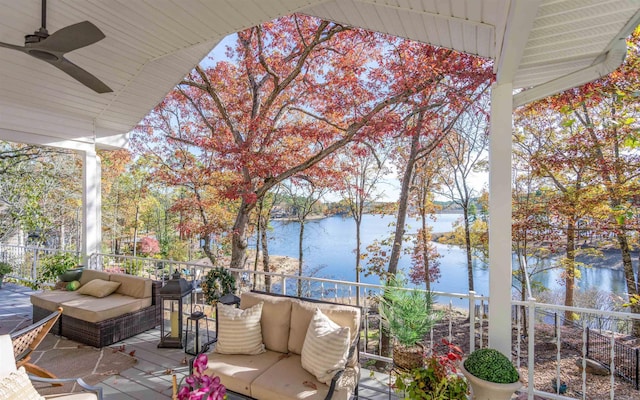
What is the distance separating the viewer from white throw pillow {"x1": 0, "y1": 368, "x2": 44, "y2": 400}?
1.93 meters

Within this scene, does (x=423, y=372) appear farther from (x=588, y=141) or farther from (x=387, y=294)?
(x=588, y=141)

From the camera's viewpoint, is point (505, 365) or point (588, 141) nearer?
point (505, 365)

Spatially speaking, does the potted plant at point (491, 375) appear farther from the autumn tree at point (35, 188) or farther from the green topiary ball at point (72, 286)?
the autumn tree at point (35, 188)

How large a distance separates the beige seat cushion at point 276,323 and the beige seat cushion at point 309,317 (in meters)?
0.06

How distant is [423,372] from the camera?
8.04 ft

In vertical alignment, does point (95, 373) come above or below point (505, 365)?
below

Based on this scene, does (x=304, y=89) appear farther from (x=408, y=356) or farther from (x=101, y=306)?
(x=408, y=356)

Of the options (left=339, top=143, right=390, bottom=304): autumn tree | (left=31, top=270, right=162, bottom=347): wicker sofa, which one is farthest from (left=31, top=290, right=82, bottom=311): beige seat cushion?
(left=339, top=143, right=390, bottom=304): autumn tree

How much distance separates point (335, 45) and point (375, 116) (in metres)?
1.68

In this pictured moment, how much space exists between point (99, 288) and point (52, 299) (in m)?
0.55

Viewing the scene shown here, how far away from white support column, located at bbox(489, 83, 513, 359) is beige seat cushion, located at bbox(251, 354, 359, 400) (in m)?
1.24

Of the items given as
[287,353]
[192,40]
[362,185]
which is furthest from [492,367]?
[362,185]

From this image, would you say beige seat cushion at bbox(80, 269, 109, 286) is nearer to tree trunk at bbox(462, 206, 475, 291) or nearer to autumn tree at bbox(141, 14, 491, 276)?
autumn tree at bbox(141, 14, 491, 276)

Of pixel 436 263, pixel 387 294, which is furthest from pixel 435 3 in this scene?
pixel 436 263
